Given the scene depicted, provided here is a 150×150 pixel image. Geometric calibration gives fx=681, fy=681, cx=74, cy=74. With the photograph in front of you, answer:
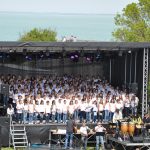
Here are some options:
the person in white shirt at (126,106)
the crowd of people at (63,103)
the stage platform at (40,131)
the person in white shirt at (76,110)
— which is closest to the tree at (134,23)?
the crowd of people at (63,103)

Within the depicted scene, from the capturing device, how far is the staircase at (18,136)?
2992 cm

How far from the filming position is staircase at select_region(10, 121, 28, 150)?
29.9 meters

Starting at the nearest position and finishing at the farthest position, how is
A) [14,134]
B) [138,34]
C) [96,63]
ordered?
[14,134]
[96,63]
[138,34]

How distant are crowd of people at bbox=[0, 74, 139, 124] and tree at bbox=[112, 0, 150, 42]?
11.5 m

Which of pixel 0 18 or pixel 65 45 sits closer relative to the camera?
pixel 65 45

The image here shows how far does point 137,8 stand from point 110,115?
51.4ft

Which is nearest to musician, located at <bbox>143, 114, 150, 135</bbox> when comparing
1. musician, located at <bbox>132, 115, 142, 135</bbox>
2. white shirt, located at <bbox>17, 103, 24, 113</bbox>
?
musician, located at <bbox>132, 115, 142, 135</bbox>

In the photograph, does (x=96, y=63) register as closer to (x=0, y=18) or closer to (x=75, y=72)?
(x=75, y=72)

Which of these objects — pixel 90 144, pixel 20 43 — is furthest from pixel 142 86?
pixel 20 43

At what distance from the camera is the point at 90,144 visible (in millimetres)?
30859

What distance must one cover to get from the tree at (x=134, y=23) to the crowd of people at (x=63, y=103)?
37.6ft

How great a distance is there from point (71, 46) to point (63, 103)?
2.60 m

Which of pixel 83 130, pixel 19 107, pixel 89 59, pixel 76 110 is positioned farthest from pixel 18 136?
pixel 89 59

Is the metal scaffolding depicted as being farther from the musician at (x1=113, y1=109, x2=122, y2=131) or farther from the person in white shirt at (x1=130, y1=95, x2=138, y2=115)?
the musician at (x1=113, y1=109, x2=122, y2=131)
